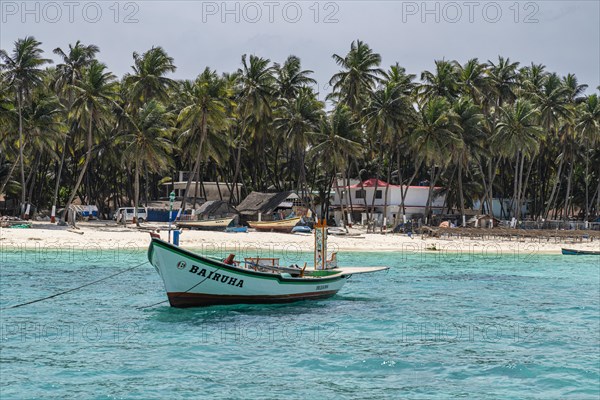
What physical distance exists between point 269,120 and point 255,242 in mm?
25978

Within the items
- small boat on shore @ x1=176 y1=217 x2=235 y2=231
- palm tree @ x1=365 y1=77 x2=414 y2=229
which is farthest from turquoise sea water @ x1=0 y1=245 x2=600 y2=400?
palm tree @ x1=365 y1=77 x2=414 y2=229

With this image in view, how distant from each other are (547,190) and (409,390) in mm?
85191

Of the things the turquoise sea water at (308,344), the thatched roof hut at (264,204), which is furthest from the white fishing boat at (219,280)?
the thatched roof hut at (264,204)

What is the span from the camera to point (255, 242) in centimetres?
5044

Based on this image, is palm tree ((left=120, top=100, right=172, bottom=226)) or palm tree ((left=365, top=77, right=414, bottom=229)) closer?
palm tree ((left=120, top=100, right=172, bottom=226))

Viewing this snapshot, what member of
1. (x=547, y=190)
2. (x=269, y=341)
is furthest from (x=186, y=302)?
(x=547, y=190)

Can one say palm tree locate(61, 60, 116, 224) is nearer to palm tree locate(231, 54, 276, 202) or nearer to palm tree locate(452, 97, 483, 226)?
palm tree locate(231, 54, 276, 202)

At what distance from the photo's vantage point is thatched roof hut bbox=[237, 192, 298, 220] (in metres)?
65.7

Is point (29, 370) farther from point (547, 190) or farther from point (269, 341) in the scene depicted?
point (547, 190)

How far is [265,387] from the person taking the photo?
15156 millimetres

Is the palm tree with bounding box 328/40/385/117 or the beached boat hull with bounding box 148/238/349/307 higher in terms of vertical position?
the palm tree with bounding box 328/40/385/117

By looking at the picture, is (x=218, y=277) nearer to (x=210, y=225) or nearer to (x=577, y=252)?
(x=210, y=225)

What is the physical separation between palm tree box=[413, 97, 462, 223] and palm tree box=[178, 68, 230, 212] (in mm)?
18389

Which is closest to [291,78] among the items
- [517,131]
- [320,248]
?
[517,131]
